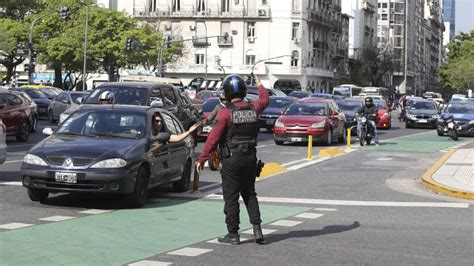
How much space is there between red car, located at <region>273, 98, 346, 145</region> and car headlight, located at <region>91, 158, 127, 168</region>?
16319 millimetres

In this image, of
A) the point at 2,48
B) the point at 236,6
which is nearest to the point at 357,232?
the point at 2,48

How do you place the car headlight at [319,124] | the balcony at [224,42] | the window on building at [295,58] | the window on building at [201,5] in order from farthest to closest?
the window on building at [201,5] < the balcony at [224,42] < the window on building at [295,58] < the car headlight at [319,124]

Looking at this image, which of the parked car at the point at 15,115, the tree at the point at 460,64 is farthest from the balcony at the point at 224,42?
the parked car at the point at 15,115

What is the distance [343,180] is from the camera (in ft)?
59.8

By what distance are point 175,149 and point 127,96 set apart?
7455 mm

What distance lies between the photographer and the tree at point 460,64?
124 meters

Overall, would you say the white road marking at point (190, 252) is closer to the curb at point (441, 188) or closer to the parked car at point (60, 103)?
the curb at point (441, 188)

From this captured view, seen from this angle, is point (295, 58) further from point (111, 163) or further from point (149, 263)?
point (149, 263)

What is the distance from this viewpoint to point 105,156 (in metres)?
12.3

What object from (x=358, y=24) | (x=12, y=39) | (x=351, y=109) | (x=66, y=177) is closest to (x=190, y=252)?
(x=66, y=177)

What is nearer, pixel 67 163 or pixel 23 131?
pixel 67 163

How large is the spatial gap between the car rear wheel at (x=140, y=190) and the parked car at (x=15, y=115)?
1430 cm

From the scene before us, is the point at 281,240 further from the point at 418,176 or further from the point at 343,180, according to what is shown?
the point at 418,176

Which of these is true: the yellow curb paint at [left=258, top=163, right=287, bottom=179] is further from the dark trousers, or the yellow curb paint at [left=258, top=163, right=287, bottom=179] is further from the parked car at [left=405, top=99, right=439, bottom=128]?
the parked car at [left=405, top=99, right=439, bottom=128]
